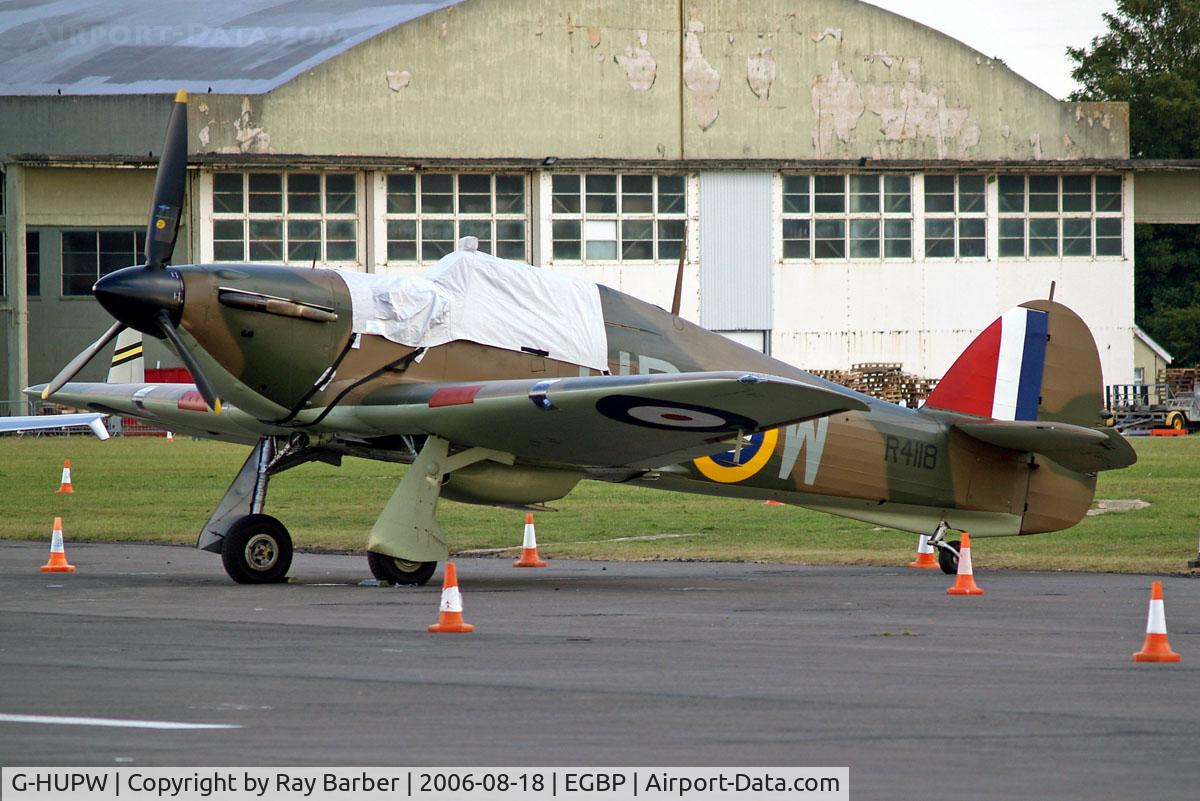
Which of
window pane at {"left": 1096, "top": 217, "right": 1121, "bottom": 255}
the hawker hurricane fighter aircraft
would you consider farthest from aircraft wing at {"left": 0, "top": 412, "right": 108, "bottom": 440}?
window pane at {"left": 1096, "top": 217, "right": 1121, "bottom": 255}

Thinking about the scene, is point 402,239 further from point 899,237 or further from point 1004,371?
point 1004,371

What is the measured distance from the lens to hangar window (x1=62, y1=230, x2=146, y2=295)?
59.7m

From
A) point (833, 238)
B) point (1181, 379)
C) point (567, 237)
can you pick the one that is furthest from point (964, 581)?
point (1181, 379)

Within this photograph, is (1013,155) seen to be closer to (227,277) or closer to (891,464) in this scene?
(891,464)

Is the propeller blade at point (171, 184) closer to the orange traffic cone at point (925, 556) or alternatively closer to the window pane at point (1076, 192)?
the orange traffic cone at point (925, 556)

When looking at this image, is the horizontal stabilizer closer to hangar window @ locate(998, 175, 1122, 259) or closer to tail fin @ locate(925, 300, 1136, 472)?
tail fin @ locate(925, 300, 1136, 472)

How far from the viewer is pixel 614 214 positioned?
56688 millimetres

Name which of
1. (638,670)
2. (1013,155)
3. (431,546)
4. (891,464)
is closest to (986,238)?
(1013,155)

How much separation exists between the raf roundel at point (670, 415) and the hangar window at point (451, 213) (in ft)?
132

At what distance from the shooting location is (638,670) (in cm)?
1030

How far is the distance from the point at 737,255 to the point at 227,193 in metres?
16.5

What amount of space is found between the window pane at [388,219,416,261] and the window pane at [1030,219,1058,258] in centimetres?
2075

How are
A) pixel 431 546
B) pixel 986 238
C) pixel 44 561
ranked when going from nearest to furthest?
pixel 431 546 → pixel 44 561 → pixel 986 238

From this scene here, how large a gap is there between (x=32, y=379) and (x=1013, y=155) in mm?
34156
